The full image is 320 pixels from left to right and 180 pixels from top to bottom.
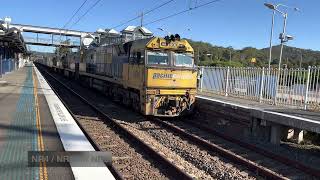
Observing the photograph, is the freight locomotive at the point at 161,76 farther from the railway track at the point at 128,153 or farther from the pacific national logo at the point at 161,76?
the railway track at the point at 128,153

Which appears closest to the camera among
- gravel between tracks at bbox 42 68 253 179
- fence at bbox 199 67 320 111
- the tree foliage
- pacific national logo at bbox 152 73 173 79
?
gravel between tracks at bbox 42 68 253 179

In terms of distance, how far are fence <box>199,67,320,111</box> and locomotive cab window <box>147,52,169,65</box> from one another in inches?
191

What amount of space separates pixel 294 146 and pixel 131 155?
530cm

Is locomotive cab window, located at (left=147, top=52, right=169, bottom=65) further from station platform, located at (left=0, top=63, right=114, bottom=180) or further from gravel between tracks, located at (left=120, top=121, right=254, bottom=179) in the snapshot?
station platform, located at (left=0, top=63, right=114, bottom=180)

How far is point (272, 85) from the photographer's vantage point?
1786 cm

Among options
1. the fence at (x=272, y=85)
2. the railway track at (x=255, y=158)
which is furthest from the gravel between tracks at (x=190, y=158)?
the fence at (x=272, y=85)

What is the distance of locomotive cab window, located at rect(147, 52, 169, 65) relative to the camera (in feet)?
52.1

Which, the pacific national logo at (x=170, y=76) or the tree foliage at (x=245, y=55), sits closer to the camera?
the pacific national logo at (x=170, y=76)

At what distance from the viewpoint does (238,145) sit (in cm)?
→ 1205

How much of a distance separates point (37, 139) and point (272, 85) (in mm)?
10904

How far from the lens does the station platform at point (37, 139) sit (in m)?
7.49

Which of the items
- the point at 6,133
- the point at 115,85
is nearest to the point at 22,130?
the point at 6,133

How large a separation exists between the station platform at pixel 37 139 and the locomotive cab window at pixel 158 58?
370 cm

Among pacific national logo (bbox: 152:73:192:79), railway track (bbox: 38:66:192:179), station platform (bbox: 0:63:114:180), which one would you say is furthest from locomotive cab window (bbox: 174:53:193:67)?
station platform (bbox: 0:63:114:180)
